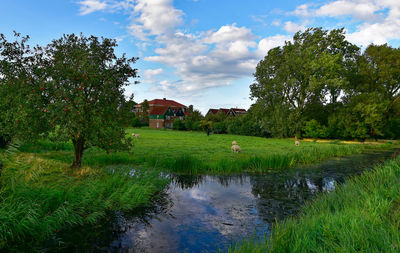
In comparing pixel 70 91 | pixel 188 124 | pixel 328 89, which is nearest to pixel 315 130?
pixel 328 89

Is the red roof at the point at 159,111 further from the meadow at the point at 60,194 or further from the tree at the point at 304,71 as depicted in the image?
the meadow at the point at 60,194

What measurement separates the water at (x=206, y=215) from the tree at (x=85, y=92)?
3.77m

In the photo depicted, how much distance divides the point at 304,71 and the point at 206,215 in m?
38.0

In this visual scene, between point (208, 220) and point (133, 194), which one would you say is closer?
point (208, 220)

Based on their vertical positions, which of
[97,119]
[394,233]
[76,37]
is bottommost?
[394,233]

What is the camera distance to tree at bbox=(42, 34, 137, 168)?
9.19 m

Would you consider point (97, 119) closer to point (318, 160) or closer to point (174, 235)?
point (174, 235)

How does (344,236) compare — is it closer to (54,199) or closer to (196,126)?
(54,199)

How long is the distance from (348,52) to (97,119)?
4838cm

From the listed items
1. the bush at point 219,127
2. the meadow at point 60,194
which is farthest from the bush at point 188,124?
the meadow at point 60,194

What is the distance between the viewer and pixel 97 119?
941 centimetres

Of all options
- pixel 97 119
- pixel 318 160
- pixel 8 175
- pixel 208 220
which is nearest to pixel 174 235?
pixel 208 220

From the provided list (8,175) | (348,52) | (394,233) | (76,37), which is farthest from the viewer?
(348,52)

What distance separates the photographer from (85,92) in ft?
34.2
